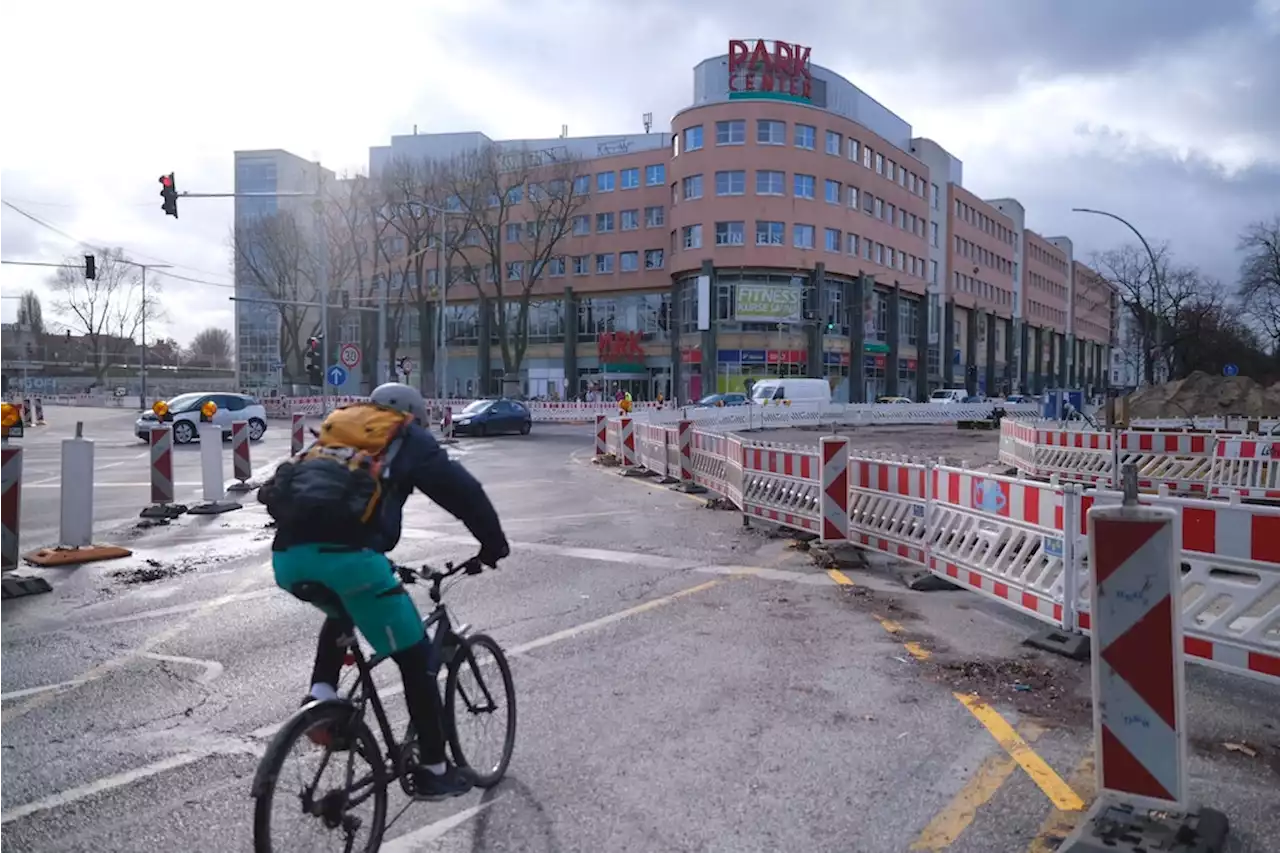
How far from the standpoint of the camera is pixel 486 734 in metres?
3.99

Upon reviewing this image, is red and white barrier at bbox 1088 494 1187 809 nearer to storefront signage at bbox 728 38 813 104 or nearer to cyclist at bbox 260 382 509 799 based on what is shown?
cyclist at bbox 260 382 509 799

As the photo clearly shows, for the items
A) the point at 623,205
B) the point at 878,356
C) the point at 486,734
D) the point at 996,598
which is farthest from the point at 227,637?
the point at 878,356

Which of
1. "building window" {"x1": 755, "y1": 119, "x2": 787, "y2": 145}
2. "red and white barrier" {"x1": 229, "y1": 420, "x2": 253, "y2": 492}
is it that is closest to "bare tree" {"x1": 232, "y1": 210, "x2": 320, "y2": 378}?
"building window" {"x1": 755, "y1": 119, "x2": 787, "y2": 145}

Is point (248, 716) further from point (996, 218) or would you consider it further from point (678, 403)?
point (996, 218)

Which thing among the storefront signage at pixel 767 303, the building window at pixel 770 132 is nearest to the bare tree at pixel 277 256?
the storefront signage at pixel 767 303

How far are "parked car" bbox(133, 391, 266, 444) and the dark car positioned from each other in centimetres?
690

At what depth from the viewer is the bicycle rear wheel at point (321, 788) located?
2896 millimetres

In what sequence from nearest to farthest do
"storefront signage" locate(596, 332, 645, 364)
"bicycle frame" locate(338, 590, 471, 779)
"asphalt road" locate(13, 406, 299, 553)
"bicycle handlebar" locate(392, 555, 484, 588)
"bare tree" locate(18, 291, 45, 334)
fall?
"bicycle frame" locate(338, 590, 471, 779), "bicycle handlebar" locate(392, 555, 484, 588), "asphalt road" locate(13, 406, 299, 553), "storefront signage" locate(596, 332, 645, 364), "bare tree" locate(18, 291, 45, 334)

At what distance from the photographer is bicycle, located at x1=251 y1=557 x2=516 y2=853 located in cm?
293

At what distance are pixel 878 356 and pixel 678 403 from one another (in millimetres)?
17958

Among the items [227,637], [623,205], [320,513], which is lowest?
[227,637]

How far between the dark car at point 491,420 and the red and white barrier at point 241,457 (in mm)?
18500

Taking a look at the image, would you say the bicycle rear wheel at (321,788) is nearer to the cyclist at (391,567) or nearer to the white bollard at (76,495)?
the cyclist at (391,567)

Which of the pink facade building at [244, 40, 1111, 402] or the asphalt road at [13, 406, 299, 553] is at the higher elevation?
the pink facade building at [244, 40, 1111, 402]
